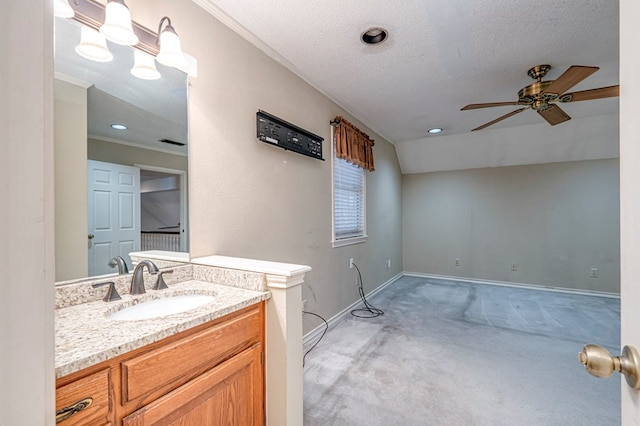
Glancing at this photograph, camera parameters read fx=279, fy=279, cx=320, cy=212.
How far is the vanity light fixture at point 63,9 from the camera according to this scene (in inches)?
44.0

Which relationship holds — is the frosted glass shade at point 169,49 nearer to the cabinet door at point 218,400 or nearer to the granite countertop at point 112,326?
the granite countertop at point 112,326

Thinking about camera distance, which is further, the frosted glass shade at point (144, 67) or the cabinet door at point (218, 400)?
the frosted glass shade at point (144, 67)

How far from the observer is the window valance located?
3.10 m

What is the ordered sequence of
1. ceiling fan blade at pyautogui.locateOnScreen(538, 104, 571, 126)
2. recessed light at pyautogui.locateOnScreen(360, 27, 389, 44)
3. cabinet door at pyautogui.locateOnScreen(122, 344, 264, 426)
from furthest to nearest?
ceiling fan blade at pyautogui.locateOnScreen(538, 104, 571, 126) < recessed light at pyautogui.locateOnScreen(360, 27, 389, 44) < cabinet door at pyautogui.locateOnScreen(122, 344, 264, 426)

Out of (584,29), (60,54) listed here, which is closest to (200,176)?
(60,54)

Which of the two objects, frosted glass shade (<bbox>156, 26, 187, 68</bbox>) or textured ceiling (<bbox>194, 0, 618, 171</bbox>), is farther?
textured ceiling (<bbox>194, 0, 618, 171</bbox>)

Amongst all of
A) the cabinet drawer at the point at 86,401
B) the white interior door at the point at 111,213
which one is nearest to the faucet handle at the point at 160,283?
the white interior door at the point at 111,213

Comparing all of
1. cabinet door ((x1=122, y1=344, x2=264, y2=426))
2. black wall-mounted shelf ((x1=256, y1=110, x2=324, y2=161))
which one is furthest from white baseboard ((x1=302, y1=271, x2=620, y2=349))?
black wall-mounted shelf ((x1=256, y1=110, x2=324, y2=161))

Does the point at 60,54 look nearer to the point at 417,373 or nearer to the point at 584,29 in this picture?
the point at 417,373

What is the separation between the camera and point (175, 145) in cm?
161

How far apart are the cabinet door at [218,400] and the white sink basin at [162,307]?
0.30m

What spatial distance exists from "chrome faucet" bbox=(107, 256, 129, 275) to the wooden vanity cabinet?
0.59 metres

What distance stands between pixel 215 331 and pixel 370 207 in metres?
3.27

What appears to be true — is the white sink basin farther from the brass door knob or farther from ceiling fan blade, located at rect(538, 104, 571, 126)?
ceiling fan blade, located at rect(538, 104, 571, 126)
